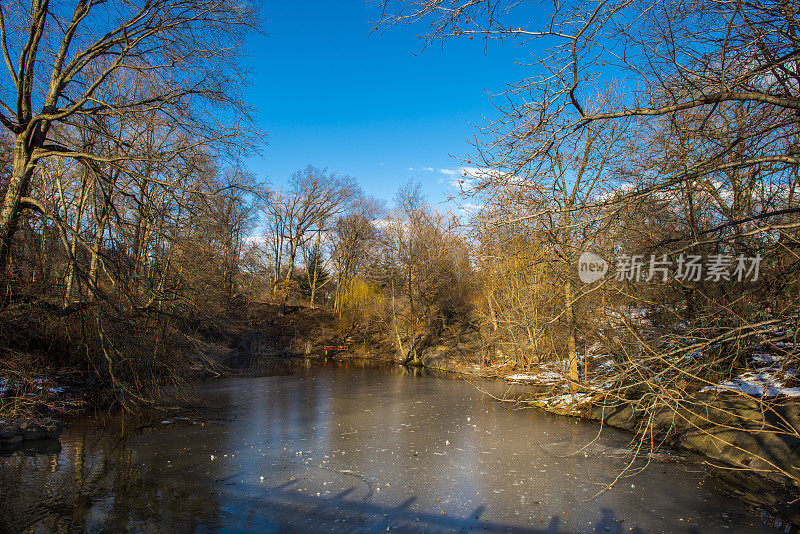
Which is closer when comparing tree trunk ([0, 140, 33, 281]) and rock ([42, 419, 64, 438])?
tree trunk ([0, 140, 33, 281])

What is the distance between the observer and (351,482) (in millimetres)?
5938

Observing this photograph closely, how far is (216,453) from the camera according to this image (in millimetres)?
7086

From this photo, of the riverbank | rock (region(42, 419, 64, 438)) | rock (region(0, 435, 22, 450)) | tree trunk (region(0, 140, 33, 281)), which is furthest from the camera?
rock (region(42, 419, 64, 438))

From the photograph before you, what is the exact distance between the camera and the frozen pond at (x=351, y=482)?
4.79 meters

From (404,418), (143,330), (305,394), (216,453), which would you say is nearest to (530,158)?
(216,453)

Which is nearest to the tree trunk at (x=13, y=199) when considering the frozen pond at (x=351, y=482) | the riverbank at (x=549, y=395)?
the riverbank at (x=549, y=395)

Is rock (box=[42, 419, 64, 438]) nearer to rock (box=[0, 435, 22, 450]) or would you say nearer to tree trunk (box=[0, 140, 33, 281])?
rock (box=[0, 435, 22, 450])

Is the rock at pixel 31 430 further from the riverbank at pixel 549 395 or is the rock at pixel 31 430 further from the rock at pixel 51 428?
the riverbank at pixel 549 395

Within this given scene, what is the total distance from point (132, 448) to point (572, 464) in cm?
692

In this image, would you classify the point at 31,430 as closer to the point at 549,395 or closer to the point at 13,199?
the point at 13,199

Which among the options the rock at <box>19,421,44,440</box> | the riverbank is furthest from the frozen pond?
the riverbank

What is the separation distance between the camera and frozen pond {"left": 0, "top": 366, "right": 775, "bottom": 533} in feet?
15.7

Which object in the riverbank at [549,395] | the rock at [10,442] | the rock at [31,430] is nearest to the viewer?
the riverbank at [549,395]

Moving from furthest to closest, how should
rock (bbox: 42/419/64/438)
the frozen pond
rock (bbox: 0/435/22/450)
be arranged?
rock (bbox: 42/419/64/438) → rock (bbox: 0/435/22/450) → the frozen pond
